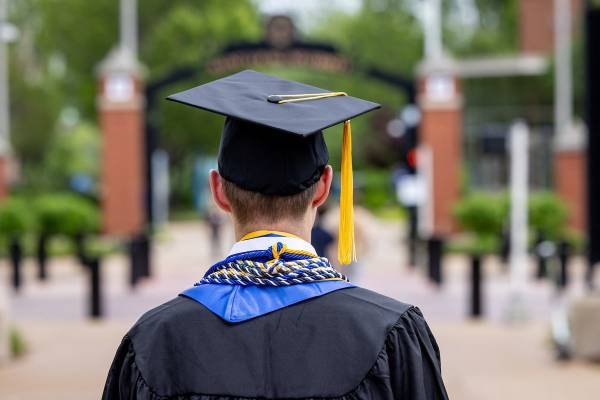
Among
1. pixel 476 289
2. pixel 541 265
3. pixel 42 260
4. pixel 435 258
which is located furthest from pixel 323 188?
pixel 42 260

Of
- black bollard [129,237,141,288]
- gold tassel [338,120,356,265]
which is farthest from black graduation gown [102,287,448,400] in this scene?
black bollard [129,237,141,288]

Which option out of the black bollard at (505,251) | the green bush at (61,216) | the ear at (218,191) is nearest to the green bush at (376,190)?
the green bush at (61,216)

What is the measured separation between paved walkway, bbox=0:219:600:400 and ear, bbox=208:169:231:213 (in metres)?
6.49

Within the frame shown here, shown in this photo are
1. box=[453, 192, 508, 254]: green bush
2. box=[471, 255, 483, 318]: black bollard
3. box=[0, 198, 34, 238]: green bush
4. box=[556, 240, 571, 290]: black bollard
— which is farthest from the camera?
box=[0, 198, 34, 238]: green bush

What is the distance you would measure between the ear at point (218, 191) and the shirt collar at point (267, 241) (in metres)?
0.14

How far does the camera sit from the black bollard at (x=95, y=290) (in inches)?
553

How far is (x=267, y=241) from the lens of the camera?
253cm

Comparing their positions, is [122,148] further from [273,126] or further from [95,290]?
[273,126]

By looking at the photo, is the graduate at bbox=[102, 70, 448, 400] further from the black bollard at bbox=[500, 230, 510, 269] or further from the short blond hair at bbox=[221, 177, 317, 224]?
the black bollard at bbox=[500, 230, 510, 269]

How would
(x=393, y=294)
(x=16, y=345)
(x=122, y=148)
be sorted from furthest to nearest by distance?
(x=122, y=148) < (x=393, y=294) < (x=16, y=345)

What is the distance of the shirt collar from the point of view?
2.53 meters

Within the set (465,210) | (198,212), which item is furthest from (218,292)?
(198,212)

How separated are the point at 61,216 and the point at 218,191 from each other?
23846 millimetres

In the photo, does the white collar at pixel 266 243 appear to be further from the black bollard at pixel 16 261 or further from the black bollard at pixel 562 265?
the black bollard at pixel 16 261
